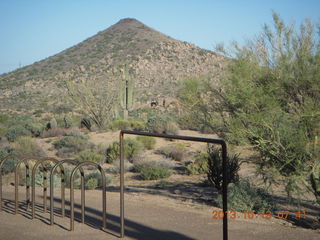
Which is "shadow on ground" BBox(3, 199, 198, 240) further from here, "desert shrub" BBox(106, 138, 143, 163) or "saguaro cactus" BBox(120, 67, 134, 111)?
"saguaro cactus" BBox(120, 67, 134, 111)

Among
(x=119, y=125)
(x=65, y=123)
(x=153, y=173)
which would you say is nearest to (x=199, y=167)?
(x=153, y=173)

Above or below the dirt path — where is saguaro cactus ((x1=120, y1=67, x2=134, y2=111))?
above

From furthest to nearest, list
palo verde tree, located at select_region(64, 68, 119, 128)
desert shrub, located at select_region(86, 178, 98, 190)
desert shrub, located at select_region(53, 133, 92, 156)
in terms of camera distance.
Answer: palo verde tree, located at select_region(64, 68, 119, 128), desert shrub, located at select_region(53, 133, 92, 156), desert shrub, located at select_region(86, 178, 98, 190)

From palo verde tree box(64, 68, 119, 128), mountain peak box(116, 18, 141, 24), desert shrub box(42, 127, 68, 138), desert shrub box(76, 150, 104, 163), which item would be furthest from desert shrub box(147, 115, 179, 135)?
mountain peak box(116, 18, 141, 24)

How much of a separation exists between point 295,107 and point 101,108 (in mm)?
24043

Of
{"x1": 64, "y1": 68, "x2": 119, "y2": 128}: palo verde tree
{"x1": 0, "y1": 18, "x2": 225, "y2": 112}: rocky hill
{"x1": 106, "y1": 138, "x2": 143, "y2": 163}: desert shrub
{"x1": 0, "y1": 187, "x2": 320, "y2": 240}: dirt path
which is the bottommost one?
{"x1": 0, "y1": 187, "x2": 320, "y2": 240}: dirt path

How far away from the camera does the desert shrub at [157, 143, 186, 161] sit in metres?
19.3

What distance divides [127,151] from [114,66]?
4062 centimetres

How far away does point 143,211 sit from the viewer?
7969mm

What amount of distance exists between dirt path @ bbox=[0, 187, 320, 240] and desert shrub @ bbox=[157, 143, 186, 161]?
10984 millimetres

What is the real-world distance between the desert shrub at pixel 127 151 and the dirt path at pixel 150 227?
1079 centimetres

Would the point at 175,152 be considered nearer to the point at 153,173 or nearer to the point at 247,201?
the point at 153,173

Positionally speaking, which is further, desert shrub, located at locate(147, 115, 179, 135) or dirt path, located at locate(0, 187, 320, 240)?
desert shrub, located at locate(147, 115, 179, 135)

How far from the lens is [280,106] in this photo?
28.2ft
